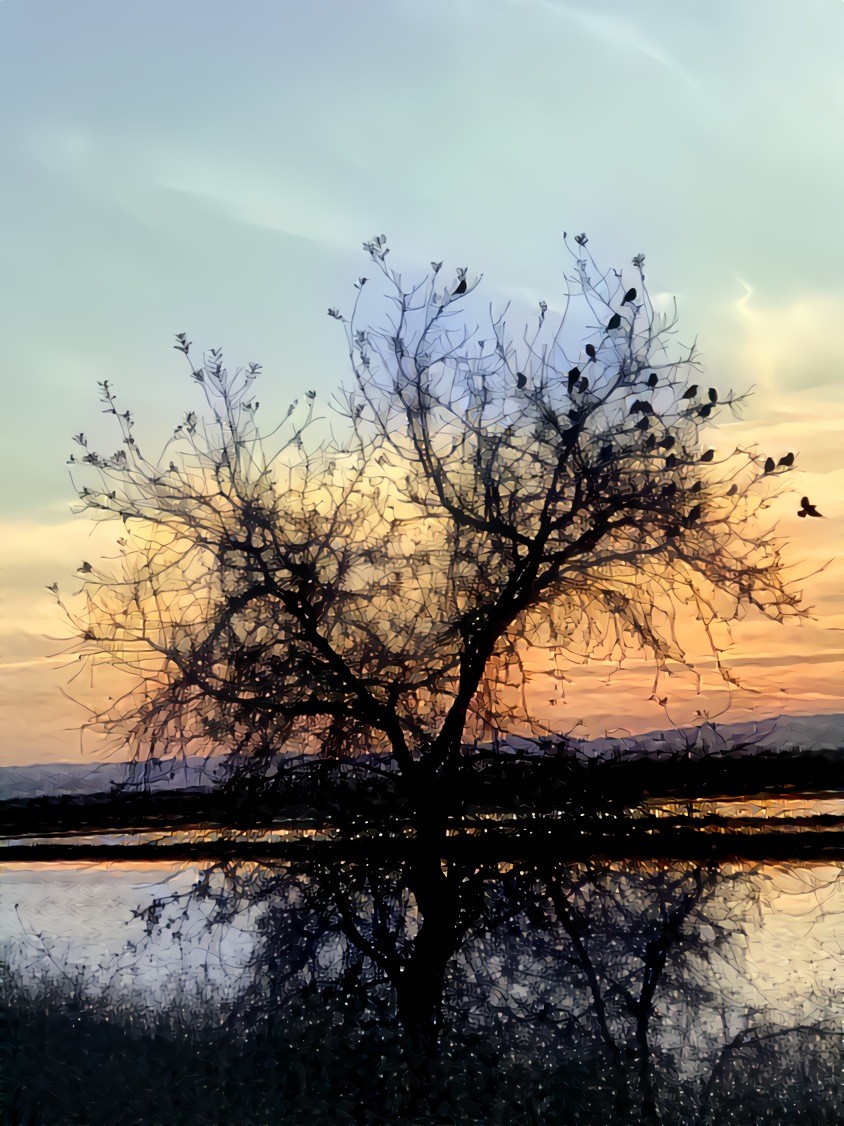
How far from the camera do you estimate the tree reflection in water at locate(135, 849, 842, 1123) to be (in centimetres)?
823

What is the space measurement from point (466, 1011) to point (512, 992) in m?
0.81

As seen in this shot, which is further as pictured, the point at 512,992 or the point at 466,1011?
the point at 512,992

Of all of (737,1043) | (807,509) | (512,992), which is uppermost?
(807,509)

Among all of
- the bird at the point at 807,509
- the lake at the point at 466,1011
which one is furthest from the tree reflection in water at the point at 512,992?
the bird at the point at 807,509

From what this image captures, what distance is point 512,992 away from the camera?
9.33 m

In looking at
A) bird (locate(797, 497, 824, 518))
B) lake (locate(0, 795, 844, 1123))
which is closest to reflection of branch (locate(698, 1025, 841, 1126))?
lake (locate(0, 795, 844, 1123))

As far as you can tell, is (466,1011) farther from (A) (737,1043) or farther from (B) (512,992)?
(A) (737,1043)

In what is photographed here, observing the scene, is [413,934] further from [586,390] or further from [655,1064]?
[586,390]

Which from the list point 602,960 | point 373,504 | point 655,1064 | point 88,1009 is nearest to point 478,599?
point 373,504

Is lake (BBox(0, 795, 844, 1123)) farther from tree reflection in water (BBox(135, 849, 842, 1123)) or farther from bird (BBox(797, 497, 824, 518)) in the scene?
bird (BBox(797, 497, 824, 518))

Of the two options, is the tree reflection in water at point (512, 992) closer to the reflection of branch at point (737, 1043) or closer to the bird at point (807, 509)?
the reflection of branch at point (737, 1043)

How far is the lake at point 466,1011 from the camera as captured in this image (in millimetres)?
8219

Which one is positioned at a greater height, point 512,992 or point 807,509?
point 807,509

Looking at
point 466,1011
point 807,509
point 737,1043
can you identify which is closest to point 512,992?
point 466,1011
